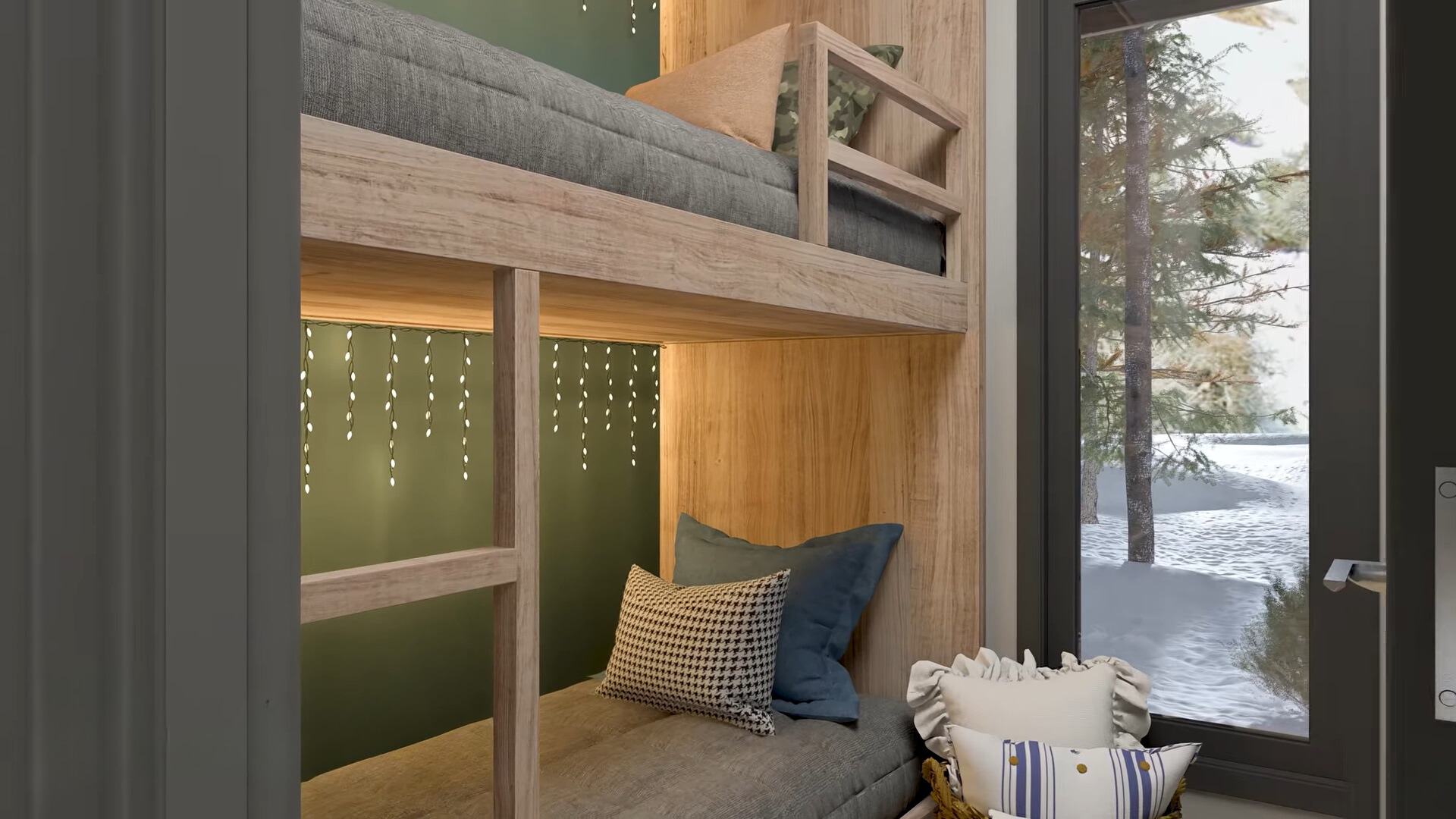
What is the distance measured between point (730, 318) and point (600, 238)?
587 millimetres

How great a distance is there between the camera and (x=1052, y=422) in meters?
2.05

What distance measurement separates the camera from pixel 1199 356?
1914 mm

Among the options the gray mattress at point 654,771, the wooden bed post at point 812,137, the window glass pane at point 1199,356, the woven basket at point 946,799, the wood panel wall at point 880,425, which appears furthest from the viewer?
the wood panel wall at point 880,425

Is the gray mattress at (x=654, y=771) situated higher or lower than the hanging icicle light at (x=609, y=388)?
lower

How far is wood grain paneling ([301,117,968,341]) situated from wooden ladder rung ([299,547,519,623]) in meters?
0.30

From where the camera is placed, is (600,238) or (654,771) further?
(654,771)

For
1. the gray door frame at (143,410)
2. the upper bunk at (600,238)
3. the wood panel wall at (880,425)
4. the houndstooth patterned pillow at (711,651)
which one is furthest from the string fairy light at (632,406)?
the gray door frame at (143,410)

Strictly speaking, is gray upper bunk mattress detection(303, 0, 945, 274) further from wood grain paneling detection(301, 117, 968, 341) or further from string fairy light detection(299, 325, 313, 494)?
string fairy light detection(299, 325, 313, 494)

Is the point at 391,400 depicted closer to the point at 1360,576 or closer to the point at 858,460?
the point at 858,460

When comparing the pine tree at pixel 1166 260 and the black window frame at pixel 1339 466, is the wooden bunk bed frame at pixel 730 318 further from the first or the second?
the black window frame at pixel 1339 466

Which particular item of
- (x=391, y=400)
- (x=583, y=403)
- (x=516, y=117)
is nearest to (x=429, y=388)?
(x=391, y=400)

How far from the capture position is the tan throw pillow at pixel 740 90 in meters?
1.72

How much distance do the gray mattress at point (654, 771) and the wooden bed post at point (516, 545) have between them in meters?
0.33

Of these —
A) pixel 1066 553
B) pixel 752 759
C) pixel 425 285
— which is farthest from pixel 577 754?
pixel 1066 553
